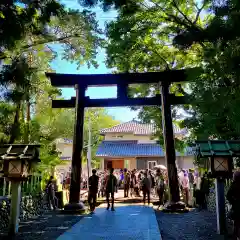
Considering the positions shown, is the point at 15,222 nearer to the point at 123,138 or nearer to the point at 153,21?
the point at 153,21

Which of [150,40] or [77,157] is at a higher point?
[150,40]

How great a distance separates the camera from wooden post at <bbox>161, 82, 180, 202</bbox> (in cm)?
1095

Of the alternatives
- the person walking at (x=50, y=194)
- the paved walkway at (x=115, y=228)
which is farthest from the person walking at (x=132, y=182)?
the paved walkway at (x=115, y=228)

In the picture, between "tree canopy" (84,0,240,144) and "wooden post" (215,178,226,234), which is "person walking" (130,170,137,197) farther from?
"wooden post" (215,178,226,234)

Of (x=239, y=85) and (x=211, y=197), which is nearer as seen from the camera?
(x=239, y=85)

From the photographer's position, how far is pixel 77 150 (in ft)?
38.3

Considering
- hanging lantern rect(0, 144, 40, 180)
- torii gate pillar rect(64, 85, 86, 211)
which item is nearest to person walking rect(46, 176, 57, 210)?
torii gate pillar rect(64, 85, 86, 211)

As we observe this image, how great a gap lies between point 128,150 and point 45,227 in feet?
76.7

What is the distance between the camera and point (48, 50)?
45.8 ft

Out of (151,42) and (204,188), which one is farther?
(151,42)

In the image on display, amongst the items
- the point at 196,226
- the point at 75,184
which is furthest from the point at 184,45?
the point at 75,184

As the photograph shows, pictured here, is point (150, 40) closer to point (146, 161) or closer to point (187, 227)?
point (187, 227)

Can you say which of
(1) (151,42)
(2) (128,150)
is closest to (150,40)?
(1) (151,42)

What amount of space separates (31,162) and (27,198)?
8.49 feet
